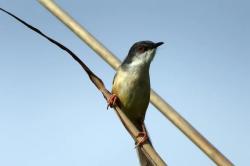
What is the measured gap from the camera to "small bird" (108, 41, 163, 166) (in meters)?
4.38

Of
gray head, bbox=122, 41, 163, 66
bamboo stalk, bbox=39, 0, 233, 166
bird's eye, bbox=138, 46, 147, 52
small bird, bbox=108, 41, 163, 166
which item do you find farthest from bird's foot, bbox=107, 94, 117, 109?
Answer: bird's eye, bbox=138, 46, 147, 52

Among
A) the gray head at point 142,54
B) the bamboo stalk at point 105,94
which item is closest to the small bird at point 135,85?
the gray head at point 142,54

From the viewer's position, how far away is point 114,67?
3600mm

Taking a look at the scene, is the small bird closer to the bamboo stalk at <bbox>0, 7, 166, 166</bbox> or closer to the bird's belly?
the bird's belly

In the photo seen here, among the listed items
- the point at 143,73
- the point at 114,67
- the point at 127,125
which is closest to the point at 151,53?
the point at 143,73

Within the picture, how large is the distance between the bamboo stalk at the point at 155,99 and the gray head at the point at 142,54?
2.97 feet

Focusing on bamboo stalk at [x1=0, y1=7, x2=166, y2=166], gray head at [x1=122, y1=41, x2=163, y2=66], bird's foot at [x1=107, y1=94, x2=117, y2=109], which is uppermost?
gray head at [x1=122, y1=41, x2=163, y2=66]

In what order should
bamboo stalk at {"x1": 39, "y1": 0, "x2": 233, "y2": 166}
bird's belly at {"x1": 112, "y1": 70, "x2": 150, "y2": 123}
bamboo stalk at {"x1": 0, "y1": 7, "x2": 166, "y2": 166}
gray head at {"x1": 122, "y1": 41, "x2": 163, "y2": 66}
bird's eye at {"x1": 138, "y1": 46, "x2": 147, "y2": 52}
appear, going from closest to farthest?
1. bamboo stalk at {"x1": 0, "y1": 7, "x2": 166, "y2": 166}
2. bamboo stalk at {"x1": 39, "y1": 0, "x2": 233, "y2": 166}
3. bird's belly at {"x1": 112, "y1": 70, "x2": 150, "y2": 123}
4. gray head at {"x1": 122, "y1": 41, "x2": 163, "y2": 66}
5. bird's eye at {"x1": 138, "y1": 46, "x2": 147, "y2": 52}

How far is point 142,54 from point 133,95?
571 mm

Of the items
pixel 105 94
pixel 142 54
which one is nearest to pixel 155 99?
pixel 105 94

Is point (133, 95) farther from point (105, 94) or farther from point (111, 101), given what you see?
point (105, 94)

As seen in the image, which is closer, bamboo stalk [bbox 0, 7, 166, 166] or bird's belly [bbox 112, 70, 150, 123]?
bamboo stalk [bbox 0, 7, 166, 166]

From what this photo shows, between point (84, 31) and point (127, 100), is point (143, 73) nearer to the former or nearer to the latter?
point (127, 100)

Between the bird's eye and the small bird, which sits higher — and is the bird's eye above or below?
above
